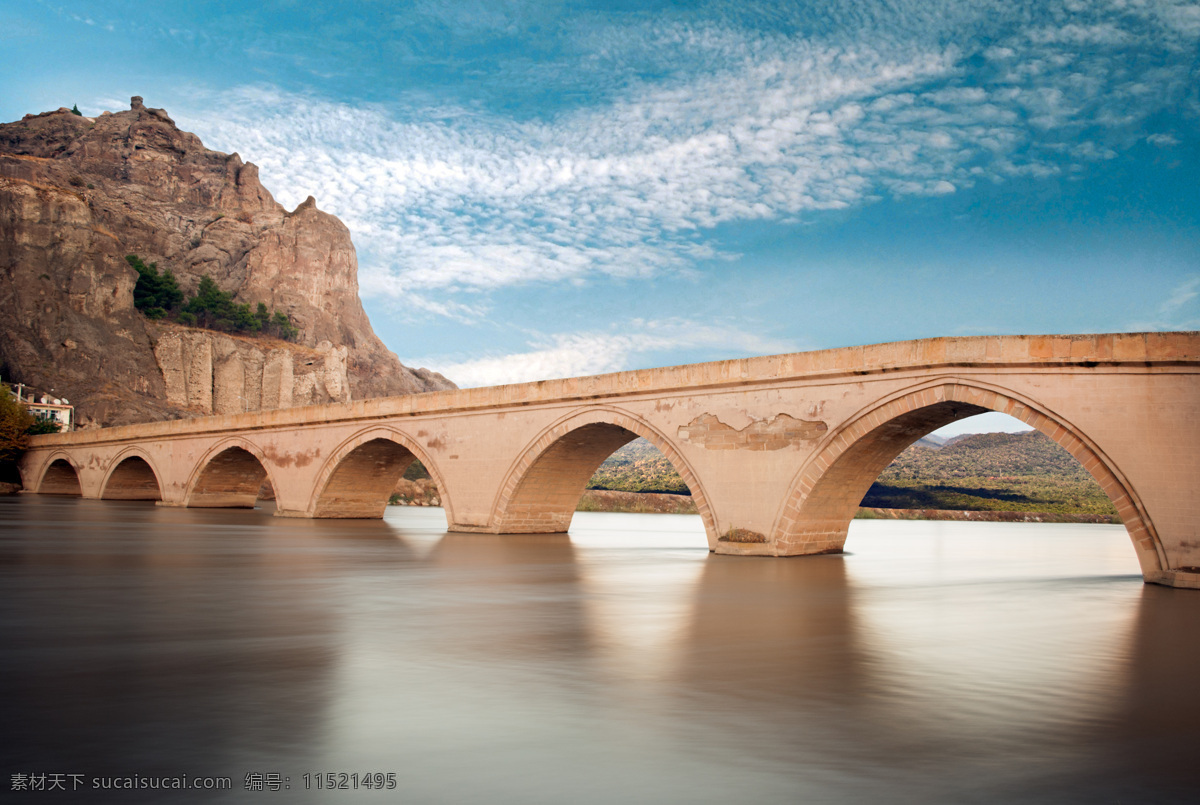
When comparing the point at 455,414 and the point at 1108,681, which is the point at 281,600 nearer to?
the point at 1108,681

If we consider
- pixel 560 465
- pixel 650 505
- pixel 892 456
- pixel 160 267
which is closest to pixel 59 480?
pixel 650 505

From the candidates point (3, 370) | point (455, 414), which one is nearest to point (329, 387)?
point (3, 370)

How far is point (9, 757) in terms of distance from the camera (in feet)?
11.2

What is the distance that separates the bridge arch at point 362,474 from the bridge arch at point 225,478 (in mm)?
4303

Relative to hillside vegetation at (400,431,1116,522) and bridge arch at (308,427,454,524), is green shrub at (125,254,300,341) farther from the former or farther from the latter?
bridge arch at (308,427,454,524)

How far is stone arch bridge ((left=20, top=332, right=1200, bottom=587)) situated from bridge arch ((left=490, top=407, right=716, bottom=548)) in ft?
0.13

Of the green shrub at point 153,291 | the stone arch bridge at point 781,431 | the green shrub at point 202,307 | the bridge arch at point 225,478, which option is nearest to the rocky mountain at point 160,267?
the green shrub at point 202,307

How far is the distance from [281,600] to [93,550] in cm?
661

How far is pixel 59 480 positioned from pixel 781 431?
125 feet

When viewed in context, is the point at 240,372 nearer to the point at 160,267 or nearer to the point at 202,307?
the point at 202,307

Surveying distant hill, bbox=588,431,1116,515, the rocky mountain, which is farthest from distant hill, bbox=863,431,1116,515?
the rocky mountain

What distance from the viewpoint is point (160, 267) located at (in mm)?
71375

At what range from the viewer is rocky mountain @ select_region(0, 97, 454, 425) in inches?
2064

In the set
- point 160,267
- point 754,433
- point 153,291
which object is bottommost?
point 754,433
